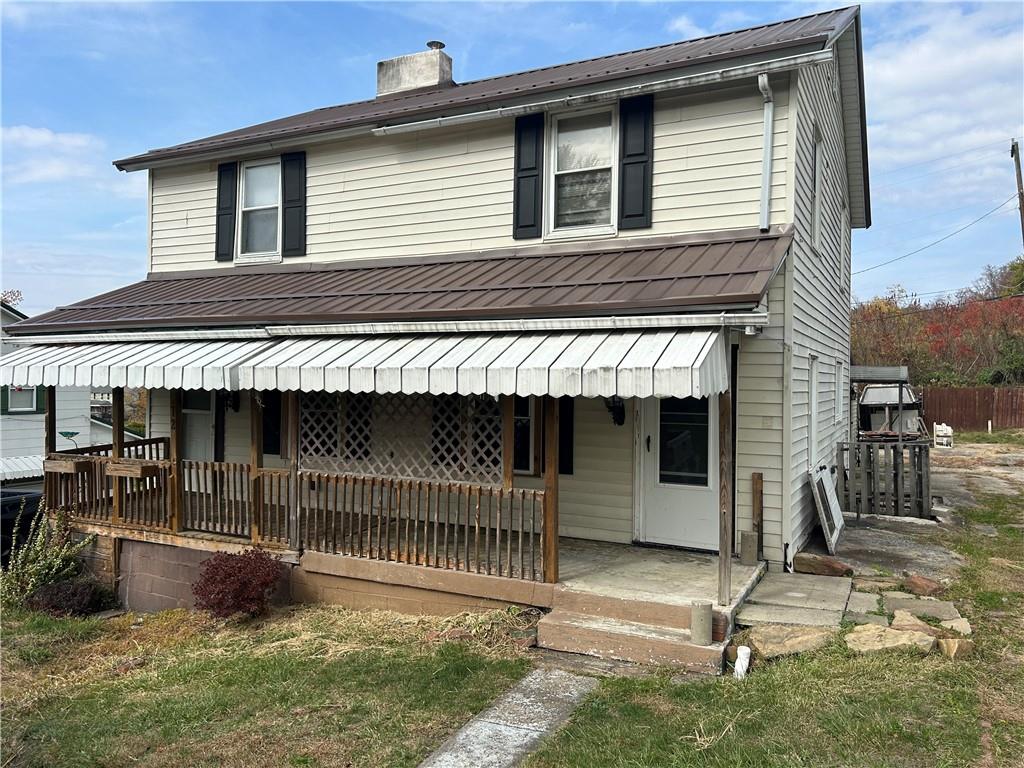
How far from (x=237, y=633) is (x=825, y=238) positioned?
8.94 metres

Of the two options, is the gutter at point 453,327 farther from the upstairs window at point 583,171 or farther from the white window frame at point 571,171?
the upstairs window at point 583,171

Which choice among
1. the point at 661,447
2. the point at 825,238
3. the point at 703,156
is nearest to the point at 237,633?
the point at 661,447

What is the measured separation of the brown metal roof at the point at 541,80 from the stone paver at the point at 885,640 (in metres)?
5.55

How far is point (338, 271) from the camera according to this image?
10.1m

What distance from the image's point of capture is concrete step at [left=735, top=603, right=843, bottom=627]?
5.84 meters

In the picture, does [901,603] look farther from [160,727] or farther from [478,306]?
[160,727]

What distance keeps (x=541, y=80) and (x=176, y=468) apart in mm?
7199

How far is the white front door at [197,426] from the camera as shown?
1125 centimetres

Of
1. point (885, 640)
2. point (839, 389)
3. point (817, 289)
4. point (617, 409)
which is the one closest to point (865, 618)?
point (885, 640)

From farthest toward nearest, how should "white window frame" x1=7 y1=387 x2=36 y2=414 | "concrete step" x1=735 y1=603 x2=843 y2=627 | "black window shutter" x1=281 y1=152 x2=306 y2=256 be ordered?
"white window frame" x1=7 y1=387 x2=36 y2=414, "black window shutter" x1=281 y1=152 x2=306 y2=256, "concrete step" x1=735 y1=603 x2=843 y2=627

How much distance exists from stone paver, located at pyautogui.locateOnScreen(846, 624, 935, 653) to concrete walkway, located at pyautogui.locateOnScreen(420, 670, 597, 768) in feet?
6.63

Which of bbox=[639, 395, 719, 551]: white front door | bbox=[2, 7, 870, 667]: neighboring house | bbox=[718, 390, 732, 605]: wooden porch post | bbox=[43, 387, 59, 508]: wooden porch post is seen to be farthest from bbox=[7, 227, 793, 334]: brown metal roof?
bbox=[639, 395, 719, 551]: white front door

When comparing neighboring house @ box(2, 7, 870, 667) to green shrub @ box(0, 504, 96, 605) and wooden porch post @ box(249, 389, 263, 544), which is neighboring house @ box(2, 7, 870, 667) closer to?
wooden porch post @ box(249, 389, 263, 544)

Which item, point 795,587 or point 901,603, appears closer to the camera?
point 901,603
